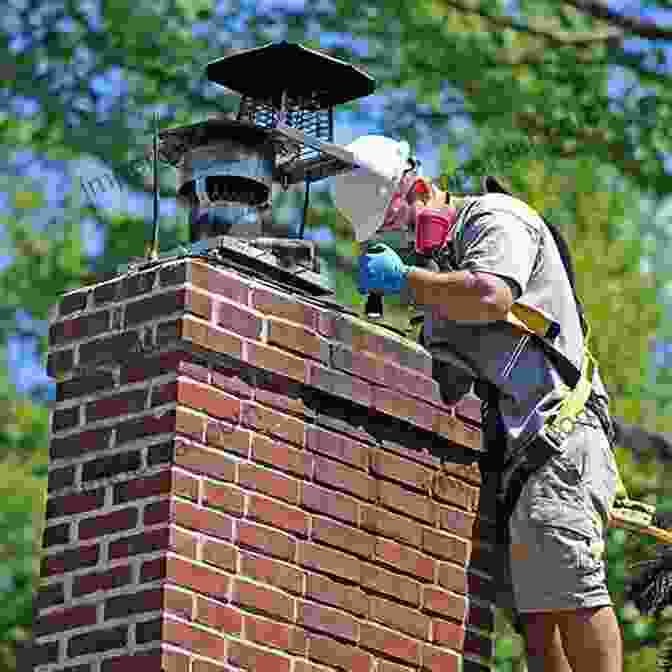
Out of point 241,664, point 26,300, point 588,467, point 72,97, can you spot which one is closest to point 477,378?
point 588,467

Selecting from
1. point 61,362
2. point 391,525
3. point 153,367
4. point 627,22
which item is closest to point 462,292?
point 391,525

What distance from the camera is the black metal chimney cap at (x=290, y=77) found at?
7.83 m

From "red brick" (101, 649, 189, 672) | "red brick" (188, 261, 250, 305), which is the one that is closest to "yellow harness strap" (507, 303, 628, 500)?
"red brick" (188, 261, 250, 305)

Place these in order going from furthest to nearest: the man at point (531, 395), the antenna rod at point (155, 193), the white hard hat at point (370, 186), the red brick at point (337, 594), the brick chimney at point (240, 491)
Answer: the white hard hat at point (370, 186)
the man at point (531, 395)
the antenna rod at point (155, 193)
the red brick at point (337, 594)
the brick chimney at point (240, 491)

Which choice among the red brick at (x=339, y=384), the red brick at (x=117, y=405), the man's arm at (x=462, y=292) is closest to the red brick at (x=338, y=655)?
the red brick at (x=339, y=384)

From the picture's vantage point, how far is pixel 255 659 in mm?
6891

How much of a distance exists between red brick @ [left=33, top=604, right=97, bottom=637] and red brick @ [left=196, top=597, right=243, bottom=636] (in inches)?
13.6

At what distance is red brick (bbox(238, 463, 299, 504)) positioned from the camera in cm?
703

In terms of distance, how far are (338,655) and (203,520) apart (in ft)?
2.15

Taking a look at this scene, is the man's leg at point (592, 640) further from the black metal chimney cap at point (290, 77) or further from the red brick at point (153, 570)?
the black metal chimney cap at point (290, 77)

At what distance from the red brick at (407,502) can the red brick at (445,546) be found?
5 cm

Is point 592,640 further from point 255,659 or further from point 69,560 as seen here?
point 69,560

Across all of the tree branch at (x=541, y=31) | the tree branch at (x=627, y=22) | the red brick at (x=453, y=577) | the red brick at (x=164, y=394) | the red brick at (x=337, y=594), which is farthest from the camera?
the tree branch at (x=541, y=31)

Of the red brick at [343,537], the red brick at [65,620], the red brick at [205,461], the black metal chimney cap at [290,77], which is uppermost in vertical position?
the black metal chimney cap at [290,77]
